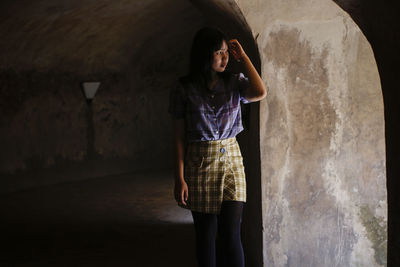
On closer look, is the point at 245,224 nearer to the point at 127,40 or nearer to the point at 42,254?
the point at 42,254

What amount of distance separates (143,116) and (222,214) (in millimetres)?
7064

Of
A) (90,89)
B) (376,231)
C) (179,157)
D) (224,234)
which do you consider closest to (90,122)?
(90,89)

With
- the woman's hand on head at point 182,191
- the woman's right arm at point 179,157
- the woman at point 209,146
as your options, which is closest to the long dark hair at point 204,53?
the woman at point 209,146

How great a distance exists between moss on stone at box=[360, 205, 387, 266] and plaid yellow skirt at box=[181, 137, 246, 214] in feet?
4.13

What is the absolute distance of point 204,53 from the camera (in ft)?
9.25

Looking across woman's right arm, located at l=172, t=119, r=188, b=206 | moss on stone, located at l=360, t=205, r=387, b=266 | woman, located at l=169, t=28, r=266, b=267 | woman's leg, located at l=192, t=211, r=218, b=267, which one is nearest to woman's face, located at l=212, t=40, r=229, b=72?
woman, located at l=169, t=28, r=266, b=267

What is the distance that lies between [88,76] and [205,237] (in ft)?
20.8

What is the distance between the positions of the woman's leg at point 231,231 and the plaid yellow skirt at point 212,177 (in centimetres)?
4

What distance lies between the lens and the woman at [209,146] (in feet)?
Answer: 9.19

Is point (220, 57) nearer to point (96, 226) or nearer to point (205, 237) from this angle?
point (205, 237)

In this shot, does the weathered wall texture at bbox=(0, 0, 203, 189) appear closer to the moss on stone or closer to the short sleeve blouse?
the short sleeve blouse

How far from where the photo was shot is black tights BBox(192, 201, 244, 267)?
280cm

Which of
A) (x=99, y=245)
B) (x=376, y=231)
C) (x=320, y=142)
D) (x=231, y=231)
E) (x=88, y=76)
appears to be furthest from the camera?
(x=88, y=76)

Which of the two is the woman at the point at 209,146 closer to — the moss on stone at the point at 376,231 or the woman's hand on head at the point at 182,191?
the woman's hand on head at the point at 182,191
